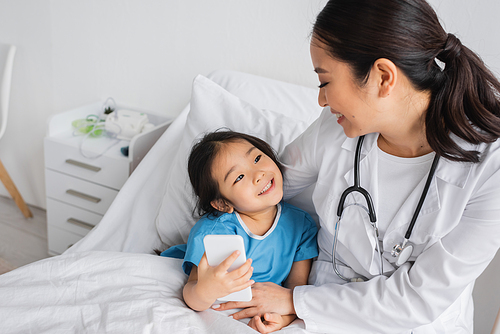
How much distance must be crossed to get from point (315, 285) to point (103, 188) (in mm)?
1246

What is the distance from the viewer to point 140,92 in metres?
2.22

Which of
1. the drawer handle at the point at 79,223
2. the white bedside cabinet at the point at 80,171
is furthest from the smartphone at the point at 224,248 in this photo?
the drawer handle at the point at 79,223

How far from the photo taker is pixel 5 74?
87.6 inches

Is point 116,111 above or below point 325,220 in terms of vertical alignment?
below

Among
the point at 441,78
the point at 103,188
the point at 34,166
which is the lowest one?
the point at 34,166

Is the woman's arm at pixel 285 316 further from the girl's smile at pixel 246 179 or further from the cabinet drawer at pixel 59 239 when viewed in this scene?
the cabinet drawer at pixel 59 239

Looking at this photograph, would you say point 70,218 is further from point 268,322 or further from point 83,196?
point 268,322

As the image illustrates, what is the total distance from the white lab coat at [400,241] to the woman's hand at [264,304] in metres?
0.03

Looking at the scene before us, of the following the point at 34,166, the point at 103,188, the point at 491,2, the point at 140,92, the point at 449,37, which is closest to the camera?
the point at 449,37

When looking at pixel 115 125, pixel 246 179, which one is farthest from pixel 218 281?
pixel 115 125

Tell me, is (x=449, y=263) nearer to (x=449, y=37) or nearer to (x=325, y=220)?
(x=325, y=220)

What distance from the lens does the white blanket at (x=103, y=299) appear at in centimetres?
94

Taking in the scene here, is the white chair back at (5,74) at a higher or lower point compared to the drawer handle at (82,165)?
higher

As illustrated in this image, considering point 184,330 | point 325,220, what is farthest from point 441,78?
point 184,330
